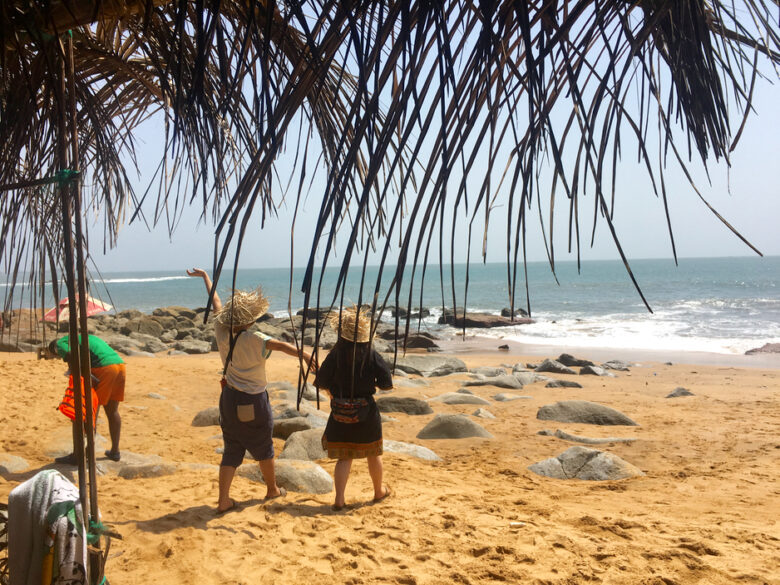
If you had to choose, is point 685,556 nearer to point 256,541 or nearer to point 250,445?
point 256,541

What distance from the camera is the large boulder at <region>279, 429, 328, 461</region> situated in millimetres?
5777

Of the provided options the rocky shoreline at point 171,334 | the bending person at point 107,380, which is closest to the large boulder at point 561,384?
the rocky shoreline at point 171,334

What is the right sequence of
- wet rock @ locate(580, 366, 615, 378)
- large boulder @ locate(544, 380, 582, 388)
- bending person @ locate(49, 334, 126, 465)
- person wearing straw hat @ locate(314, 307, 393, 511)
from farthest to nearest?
1. wet rock @ locate(580, 366, 615, 378)
2. large boulder @ locate(544, 380, 582, 388)
3. bending person @ locate(49, 334, 126, 465)
4. person wearing straw hat @ locate(314, 307, 393, 511)

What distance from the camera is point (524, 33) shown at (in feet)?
3.45

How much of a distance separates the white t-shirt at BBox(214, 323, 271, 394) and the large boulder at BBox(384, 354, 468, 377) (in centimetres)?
913

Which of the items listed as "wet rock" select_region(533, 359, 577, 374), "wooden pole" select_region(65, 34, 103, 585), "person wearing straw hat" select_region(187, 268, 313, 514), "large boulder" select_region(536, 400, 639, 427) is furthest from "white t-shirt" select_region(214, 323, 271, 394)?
"wet rock" select_region(533, 359, 577, 374)

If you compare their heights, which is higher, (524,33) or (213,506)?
(524,33)

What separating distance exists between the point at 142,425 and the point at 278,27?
6.31 m

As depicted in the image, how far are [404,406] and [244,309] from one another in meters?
5.03

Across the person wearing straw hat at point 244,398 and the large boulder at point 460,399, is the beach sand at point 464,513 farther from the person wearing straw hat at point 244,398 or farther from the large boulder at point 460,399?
the large boulder at point 460,399

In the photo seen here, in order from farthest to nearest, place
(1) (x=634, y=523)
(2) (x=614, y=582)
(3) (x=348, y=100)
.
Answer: (1) (x=634, y=523) < (2) (x=614, y=582) < (3) (x=348, y=100)

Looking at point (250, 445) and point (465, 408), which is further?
point (465, 408)

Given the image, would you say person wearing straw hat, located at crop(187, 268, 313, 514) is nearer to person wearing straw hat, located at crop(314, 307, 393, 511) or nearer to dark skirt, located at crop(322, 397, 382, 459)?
person wearing straw hat, located at crop(314, 307, 393, 511)

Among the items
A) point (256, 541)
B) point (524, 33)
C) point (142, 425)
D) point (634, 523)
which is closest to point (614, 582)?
point (634, 523)
